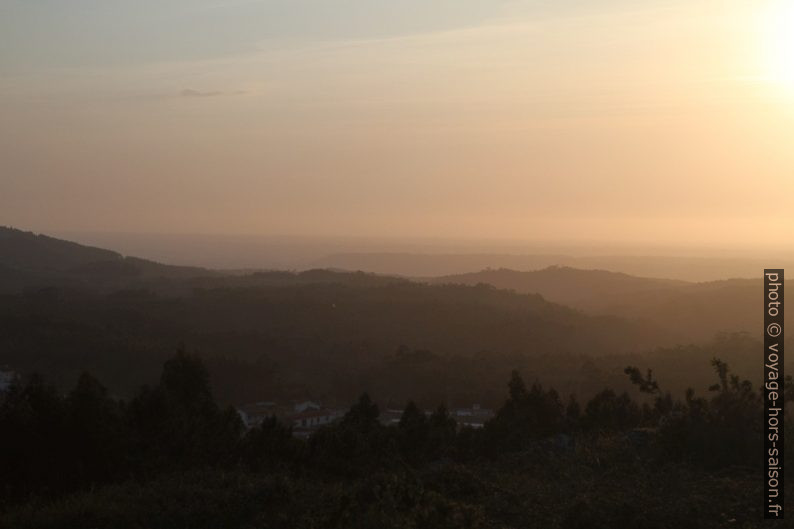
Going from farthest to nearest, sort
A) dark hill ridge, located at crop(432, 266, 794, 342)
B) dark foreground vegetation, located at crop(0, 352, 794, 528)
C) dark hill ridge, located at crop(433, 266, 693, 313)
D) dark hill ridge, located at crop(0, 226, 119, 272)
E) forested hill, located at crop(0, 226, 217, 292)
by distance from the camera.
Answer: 1. dark hill ridge, located at crop(0, 226, 119, 272)
2. forested hill, located at crop(0, 226, 217, 292)
3. dark hill ridge, located at crop(433, 266, 693, 313)
4. dark hill ridge, located at crop(432, 266, 794, 342)
5. dark foreground vegetation, located at crop(0, 352, 794, 528)

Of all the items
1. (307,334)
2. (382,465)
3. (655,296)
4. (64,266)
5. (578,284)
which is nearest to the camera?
(382,465)

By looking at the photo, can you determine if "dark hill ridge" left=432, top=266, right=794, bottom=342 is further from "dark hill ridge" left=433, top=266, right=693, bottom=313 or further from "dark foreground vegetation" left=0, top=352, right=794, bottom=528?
"dark foreground vegetation" left=0, top=352, right=794, bottom=528

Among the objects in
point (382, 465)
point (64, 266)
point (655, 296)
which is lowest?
point (382, 465)

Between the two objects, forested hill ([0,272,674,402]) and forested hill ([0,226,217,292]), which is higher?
forested hill ([0,226,217,292])

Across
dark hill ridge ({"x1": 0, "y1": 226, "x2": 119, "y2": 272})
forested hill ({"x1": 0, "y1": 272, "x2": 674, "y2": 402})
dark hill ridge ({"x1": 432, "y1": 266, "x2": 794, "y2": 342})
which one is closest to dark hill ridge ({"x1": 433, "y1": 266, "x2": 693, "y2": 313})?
dark hill ridge ({"x1": 432, "y1": 266, "x2": 794, "y2": 342})

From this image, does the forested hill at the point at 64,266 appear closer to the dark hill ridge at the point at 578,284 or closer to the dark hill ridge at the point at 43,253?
the dark hill ridge at the point at 43,253

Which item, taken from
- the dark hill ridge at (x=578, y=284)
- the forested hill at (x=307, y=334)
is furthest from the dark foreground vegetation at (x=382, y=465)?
the dark hill ridge at (x=578, y=284)

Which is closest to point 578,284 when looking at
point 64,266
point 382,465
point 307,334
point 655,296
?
point 655,296

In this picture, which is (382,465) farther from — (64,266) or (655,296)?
(64,266)

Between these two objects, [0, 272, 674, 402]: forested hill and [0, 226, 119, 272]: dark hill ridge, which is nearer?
[0, 272, 674, 402]: forested hill
